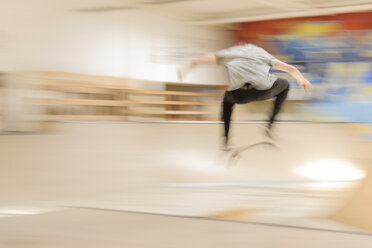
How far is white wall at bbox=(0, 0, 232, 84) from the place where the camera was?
844 cm

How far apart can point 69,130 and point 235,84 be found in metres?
4.96

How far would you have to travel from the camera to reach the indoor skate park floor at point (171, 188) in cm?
296

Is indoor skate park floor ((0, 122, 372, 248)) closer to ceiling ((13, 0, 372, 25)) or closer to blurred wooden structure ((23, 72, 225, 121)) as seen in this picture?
blurred wooden structure ((23, 72, 225, 121))

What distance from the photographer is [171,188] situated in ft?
20.7

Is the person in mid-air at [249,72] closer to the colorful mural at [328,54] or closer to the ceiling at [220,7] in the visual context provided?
the colorful mural at [328,54]

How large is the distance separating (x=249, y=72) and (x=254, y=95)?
20 cm

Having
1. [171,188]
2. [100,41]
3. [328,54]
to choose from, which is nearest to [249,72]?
[171,188]

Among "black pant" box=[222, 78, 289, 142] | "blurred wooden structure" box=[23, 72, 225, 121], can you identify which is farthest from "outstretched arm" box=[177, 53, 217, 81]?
"blurred wooden structure" box=[23, 72, 225, 121]

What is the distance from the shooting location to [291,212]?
5242 mm

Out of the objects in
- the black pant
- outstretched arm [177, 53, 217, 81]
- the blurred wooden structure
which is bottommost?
the black pant

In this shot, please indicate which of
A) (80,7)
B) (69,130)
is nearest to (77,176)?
(69,130)

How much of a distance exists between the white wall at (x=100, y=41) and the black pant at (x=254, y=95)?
13.3ft

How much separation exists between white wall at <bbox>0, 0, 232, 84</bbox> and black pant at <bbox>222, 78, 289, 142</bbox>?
4062 millimetres

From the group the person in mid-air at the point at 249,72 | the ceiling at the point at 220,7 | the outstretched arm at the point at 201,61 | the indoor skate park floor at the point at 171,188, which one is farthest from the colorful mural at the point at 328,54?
the outstretched arm at the point at 201,61
